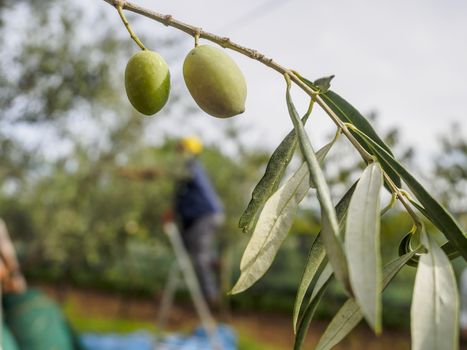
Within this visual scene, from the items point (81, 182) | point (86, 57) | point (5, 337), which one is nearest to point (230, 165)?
point (81, 182)

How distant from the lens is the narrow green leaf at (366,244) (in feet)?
1.32

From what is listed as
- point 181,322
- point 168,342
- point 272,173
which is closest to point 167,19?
point 272,173

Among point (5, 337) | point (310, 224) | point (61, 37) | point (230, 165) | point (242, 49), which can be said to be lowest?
point (242, 49)

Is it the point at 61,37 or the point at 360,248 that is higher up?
the point at 61,37

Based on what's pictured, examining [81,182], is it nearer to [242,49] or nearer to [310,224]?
[310,224]

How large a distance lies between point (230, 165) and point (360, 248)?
440 inches

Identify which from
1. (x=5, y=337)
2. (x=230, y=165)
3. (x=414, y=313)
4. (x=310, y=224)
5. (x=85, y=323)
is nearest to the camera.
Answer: (x=414, y=313)

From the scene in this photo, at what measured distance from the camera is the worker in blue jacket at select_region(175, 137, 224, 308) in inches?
299

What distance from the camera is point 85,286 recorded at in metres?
13.7

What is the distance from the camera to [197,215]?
7.82m

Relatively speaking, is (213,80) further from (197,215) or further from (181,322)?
(181,322)

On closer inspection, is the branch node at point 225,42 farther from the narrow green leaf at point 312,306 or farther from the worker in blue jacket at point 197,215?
the worker in blue jacket at point 197,215

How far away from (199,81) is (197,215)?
7.23 meters

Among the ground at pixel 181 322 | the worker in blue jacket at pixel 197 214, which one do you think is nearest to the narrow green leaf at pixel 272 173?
the worker in blue jacket at pixel 197 214
